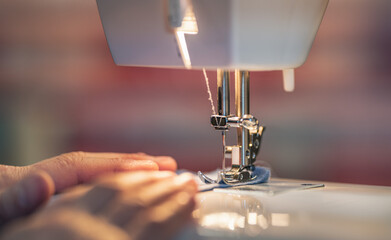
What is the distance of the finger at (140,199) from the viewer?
21.4 inches

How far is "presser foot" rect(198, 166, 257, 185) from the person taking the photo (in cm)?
98

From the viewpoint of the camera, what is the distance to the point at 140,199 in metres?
0.57

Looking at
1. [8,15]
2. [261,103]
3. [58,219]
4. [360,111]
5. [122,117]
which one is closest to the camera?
[58,219]

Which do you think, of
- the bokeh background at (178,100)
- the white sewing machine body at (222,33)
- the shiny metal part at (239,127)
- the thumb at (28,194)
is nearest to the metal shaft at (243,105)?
the shiny metal part at (239,127)

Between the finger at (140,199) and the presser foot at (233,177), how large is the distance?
32 cm

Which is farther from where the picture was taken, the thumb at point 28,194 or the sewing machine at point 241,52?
the sewing machine at point 241,52

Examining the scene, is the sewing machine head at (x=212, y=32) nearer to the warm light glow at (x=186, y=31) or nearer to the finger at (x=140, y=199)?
the warm light glow at (x=186, y=31)

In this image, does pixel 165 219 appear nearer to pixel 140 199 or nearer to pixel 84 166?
pixel 140 199

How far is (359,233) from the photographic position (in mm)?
643

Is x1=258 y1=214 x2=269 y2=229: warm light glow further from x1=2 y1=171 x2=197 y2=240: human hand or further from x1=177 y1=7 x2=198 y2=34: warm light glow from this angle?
x1=177 y1=7 x2=198 y2=34: warm light glow

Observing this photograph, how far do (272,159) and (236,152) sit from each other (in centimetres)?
65

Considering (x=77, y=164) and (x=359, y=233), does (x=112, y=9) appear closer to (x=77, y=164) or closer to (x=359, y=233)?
(x=77, y=164)

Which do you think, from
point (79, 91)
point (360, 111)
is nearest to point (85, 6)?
point (79, 91)

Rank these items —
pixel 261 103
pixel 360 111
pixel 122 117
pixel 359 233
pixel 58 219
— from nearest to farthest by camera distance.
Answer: pixel 58 219
pixel 359 233
pixel 360 111
pixel 261 103
pixel 122 117
